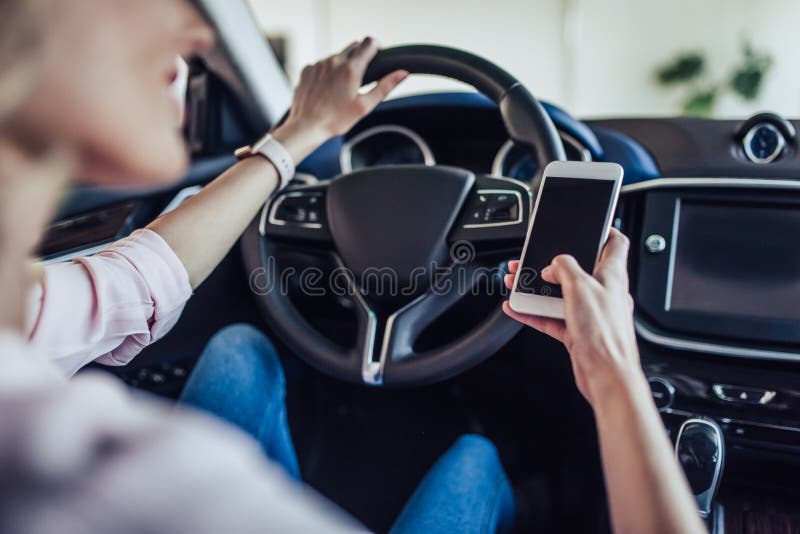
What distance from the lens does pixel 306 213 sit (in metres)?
0.85

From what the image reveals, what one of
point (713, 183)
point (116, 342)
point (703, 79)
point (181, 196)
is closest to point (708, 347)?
point (713, 183)

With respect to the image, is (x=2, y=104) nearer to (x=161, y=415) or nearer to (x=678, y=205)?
(x=161, y=415)

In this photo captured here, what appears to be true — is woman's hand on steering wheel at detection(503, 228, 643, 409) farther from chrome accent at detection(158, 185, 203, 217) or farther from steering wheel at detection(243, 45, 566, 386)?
chrome accent at detection(158, 185, 203, 217)

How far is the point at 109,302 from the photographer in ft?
1.93

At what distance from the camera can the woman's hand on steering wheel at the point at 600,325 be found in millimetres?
466

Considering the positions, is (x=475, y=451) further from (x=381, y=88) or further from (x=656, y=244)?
(x=381, y=88)

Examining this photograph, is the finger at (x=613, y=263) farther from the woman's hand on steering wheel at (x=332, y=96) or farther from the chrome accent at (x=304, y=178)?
the chrome accent at (x=304, y=178)

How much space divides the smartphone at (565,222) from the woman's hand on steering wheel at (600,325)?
4cm

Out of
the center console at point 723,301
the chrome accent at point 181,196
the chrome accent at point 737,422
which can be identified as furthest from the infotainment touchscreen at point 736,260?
the chrome accent at point 181,196

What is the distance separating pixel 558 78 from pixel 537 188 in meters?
4.02

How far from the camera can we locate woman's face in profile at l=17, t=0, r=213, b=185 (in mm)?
290

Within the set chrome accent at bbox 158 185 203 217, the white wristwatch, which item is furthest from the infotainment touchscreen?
chrome accent at bbox 158 185 203 217

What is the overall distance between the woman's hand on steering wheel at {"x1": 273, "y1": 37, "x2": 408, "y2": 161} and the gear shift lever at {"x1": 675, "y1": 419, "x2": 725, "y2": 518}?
578 millimetres

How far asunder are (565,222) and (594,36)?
4340 millimetres
